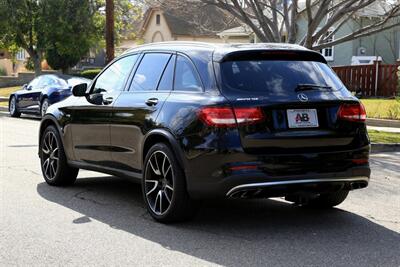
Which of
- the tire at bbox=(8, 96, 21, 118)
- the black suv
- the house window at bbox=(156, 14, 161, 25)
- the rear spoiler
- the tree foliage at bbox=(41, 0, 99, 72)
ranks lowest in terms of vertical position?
the tire at bbox=(8, 96, 21, 118)

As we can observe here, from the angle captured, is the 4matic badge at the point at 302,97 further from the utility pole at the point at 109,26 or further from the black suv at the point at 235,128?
the utility pole at the point at 109,26

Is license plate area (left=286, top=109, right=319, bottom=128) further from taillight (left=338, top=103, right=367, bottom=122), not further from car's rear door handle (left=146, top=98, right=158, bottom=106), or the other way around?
car's rear door handle (left=146, top=98, right=158, bottom=106)

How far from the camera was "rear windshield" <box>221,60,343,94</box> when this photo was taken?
606cm

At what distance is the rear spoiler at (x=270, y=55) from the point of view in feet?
20.5

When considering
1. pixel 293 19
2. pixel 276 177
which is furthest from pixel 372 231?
pixel 293 19

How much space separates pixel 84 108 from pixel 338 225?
3307mm

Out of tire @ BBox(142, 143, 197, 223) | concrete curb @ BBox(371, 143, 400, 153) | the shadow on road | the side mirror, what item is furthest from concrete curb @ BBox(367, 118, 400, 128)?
tire @ BBox(142, 143, 197, 223)

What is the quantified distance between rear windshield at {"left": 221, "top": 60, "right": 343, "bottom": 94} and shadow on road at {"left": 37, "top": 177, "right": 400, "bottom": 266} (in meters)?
1.34

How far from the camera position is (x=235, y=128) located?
579 cm

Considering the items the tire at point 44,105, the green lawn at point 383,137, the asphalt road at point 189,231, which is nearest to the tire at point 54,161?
the asphalt road at point 189,231

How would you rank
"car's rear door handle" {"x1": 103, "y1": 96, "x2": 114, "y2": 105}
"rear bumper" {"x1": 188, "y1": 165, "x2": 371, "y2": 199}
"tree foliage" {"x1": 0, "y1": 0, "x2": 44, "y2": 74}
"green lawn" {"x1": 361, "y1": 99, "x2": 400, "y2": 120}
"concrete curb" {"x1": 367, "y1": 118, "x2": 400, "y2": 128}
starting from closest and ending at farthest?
"rear bumper" {"x1": 188, "y1": 165, "x2": 371, "y2": 199} → "car's rear door handle" {"x1": 103, "y1": 96, "x2": 114, "y2": 105} → "concrete curb" {"x1": 367, "y1": 118, "x2": 400, "y2": 128} → "green lawn" {"x1": 361, "y1": 99, "x2": 400, "y2": 120} → "tree foliage" {"x1": 0, "y1": 0, "x2": 44, "y2": 74}

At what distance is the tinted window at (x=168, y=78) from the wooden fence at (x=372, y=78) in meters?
20.7

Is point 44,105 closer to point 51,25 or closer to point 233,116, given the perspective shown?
point 51,25

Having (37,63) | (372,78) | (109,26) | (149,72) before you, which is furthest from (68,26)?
(149,72)
